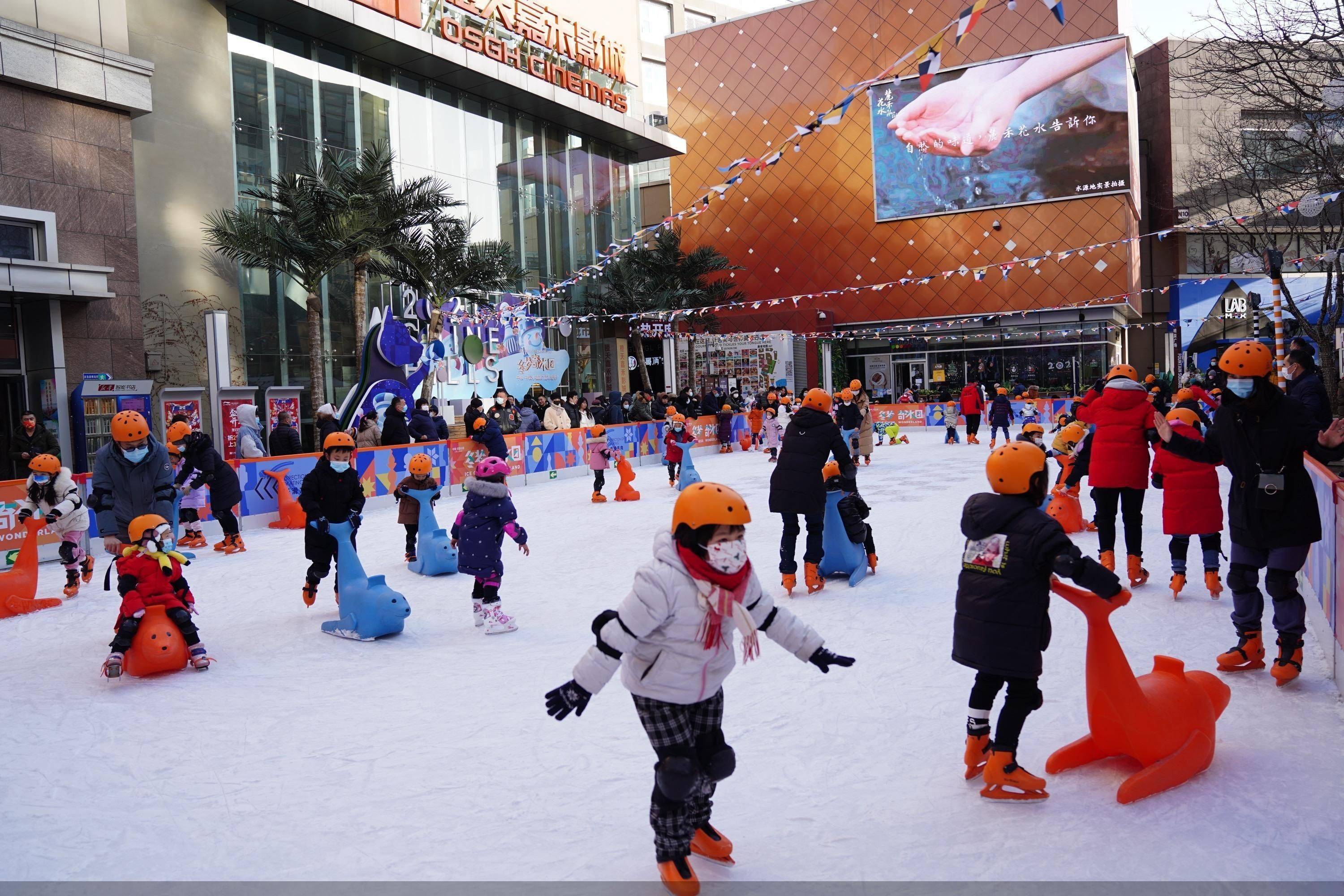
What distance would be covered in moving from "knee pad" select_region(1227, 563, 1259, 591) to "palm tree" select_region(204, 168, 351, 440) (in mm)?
15055

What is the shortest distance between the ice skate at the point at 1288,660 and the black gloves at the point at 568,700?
296 centimetres

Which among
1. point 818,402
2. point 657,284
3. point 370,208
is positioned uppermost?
point 370,208

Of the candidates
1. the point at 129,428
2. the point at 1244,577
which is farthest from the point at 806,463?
the point at 129,428

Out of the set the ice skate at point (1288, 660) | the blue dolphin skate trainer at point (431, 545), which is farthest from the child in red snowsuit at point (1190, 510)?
the blue dolphin skate trainer at point (431, 545)

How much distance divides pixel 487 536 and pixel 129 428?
8.22 ft

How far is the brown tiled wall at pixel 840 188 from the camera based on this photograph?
3200cm

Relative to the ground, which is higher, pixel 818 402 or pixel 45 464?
pixel 818 402

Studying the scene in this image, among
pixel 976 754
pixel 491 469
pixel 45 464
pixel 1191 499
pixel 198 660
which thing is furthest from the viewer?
pixel 45 464

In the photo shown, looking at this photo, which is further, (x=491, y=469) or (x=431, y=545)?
(x=431, y=545)

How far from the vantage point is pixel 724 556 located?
291cm

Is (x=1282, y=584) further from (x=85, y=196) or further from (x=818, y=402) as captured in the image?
(x=85, y=196)

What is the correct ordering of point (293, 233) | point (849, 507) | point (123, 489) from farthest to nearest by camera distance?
1. point (293, 233)
2. point (849, 507)
3. point (123, 489)

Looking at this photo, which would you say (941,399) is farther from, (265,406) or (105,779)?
(105,779)

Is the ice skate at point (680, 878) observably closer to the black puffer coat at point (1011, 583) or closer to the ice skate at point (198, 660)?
the black puffer coat at point (1011, 583)
